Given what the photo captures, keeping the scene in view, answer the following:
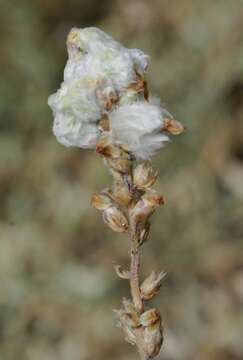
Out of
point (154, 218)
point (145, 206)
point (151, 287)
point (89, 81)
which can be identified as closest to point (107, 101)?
point (89, 81)

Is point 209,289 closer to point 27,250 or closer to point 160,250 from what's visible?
point 160,250

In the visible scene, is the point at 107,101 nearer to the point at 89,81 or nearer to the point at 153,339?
the point at 89,81

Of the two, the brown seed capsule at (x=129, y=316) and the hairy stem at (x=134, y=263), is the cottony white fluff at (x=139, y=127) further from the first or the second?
the brown seed capsule at (x=129, y=316)

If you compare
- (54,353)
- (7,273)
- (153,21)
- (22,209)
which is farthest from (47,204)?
(153,21)

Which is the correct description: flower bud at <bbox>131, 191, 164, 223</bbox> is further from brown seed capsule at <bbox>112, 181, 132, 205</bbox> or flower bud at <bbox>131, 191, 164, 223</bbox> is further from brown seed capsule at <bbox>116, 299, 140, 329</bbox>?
brown seed capsule at <bbox>116, 299, 140, 329</bbox>

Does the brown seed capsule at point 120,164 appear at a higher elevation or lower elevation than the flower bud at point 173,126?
lower

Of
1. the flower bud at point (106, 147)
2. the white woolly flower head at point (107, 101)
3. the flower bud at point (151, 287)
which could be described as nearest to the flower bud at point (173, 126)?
the white woolly flower head at point (107, 101)

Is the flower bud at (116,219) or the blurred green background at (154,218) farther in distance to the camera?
the blurred green background at (154,218)

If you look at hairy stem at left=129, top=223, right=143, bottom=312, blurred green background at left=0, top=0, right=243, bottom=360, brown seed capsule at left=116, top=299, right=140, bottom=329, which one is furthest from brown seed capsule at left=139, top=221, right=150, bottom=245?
blurred green background at left=0, top=0, right=243, bottom=360
